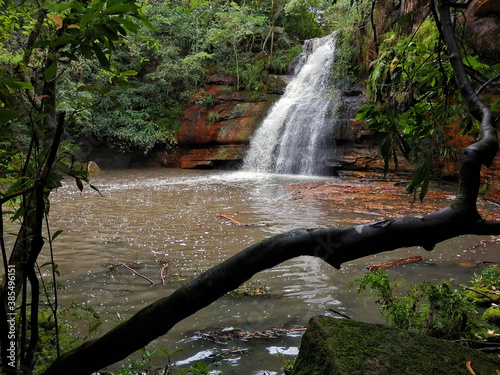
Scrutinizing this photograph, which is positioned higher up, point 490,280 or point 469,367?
point 469,367

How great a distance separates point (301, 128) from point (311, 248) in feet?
47.4

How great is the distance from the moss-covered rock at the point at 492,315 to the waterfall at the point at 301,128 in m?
11.5

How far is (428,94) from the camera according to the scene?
1.97 meters

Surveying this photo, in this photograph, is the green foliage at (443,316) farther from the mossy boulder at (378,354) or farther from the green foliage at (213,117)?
the green foliage at (213,117)

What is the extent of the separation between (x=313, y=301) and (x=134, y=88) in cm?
1784

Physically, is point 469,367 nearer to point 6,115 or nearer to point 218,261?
point 6,115

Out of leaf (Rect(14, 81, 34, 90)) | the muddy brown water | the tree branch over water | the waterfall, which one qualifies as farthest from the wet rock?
the tree branch over water

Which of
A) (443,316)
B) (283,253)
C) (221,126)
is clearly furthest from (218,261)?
(221,126)

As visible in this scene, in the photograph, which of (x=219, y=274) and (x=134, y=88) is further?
(x=134, y=88)

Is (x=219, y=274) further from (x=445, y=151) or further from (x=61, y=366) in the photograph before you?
(x=445, y=151)

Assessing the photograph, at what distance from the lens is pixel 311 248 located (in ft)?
2.97

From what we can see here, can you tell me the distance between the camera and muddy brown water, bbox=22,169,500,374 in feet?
8.46

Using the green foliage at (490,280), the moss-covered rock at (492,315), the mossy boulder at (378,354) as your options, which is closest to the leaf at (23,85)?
the mossy boulder at (378,354)

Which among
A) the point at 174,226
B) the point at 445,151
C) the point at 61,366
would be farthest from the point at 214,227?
the point at 445,151
